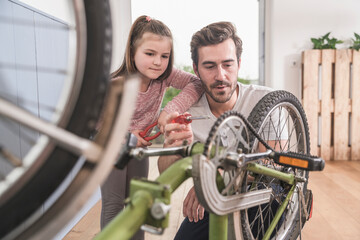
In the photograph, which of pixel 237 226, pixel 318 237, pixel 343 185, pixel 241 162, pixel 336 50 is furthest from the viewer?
pixel 336 50

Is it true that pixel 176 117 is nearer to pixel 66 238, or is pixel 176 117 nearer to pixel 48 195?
pixel 48 195

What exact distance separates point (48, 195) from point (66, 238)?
4.64ft

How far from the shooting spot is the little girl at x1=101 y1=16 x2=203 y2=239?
1215mm

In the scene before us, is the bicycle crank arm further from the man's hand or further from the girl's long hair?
the girl's long hair

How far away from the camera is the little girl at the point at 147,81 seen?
1215mm

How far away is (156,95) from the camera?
4.32ft

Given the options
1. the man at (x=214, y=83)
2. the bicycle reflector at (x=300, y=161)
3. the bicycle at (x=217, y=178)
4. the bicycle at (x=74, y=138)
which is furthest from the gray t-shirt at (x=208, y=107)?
the bicycle at (x=74, y=138)

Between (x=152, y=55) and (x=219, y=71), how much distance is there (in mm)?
280

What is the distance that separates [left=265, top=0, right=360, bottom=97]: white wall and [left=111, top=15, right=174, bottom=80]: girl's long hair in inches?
94.8

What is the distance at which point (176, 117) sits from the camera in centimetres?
77

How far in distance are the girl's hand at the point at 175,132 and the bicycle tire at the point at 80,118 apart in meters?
0.39

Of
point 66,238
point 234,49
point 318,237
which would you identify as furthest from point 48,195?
point 318,237

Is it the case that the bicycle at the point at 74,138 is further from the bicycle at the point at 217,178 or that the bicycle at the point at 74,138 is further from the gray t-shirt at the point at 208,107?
the gray t-shirt at the point at 208,107

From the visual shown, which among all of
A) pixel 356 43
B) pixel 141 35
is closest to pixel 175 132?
pixel 141 35
